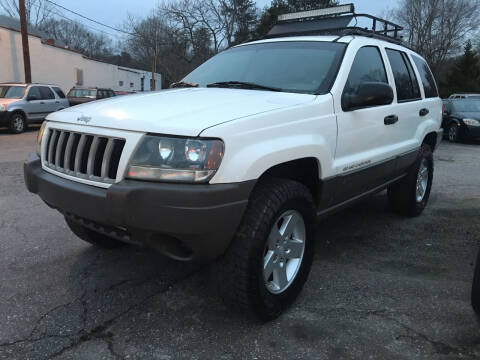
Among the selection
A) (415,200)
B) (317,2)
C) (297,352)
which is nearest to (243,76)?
(297,352)

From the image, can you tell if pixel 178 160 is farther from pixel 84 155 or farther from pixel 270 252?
pixel 270 252

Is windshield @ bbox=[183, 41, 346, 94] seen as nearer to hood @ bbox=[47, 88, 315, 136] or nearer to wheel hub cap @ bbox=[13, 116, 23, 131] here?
hood @ bbox=[47, 88, 315, 136]

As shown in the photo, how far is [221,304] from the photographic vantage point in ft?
9.49

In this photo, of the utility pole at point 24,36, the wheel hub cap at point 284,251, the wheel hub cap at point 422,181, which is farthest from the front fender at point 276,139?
the utility pole at point 24,36

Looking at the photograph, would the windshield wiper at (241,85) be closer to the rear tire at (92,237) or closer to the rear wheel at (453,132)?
the rear tire at (92,237)

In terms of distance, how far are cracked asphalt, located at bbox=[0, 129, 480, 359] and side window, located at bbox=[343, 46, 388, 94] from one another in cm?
148

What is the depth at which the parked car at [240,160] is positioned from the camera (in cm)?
218

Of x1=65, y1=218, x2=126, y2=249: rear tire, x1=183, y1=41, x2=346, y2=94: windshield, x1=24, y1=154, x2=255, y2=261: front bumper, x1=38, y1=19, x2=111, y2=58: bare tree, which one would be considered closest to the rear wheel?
x1=183, y1=41, x2=346, y2=94: windshield

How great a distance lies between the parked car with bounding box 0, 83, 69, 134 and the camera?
42.1ft

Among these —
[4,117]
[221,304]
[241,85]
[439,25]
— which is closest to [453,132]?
[241,85]

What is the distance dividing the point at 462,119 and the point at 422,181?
967cm

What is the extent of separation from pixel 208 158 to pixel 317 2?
3132cm

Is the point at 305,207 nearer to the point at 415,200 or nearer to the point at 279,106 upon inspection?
the point at 279,106

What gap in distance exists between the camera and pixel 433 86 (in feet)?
17.0
